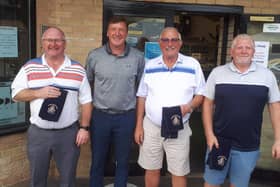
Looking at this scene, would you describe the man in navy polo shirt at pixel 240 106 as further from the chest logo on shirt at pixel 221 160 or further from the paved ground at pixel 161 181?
the paved ground at pixel 161 181

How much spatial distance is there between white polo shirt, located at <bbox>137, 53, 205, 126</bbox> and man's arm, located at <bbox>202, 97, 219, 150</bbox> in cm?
19

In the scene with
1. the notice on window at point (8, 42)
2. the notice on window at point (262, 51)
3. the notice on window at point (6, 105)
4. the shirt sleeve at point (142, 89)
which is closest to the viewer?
the shirt sleeve at point (142, 89)

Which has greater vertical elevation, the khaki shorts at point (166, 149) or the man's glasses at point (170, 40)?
the man's glasses at point (170, 40)

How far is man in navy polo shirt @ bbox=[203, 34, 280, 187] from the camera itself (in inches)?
110

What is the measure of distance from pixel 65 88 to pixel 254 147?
1574 millimetres

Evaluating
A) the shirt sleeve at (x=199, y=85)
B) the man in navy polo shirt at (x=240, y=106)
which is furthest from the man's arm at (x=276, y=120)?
the shirt sleeve at (x=199, y=85)

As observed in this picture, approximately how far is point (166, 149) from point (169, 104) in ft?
1.41

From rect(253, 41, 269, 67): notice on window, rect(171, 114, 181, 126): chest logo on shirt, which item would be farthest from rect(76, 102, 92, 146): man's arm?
rect(253, 41, 269, 67): notice on window

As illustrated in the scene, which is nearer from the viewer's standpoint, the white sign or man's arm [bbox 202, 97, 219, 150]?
man's arm [bbox 202, 97, 219, 150]

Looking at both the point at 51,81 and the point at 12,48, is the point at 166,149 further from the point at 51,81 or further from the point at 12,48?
the point at 12,48

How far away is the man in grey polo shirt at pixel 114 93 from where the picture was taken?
10.5 feet

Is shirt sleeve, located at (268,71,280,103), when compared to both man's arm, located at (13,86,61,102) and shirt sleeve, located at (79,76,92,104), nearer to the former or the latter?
shirt sleeve, located at (79,76,92,104)

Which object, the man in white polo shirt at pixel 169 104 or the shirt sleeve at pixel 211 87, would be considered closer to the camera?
the shirt sleeve at pixel 211 87

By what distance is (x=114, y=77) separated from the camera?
320 cm
